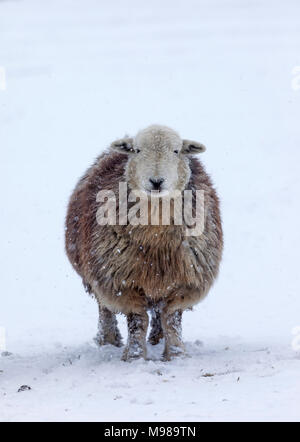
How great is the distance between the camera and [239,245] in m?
15.3

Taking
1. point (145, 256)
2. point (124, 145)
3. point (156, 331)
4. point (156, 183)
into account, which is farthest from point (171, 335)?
point (124, 145)

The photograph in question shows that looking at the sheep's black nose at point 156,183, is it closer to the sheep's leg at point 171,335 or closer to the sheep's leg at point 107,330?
the sheep's leg at point 171,335

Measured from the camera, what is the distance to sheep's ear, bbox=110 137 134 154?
7537 millimetres

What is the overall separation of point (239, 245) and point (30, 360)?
7837mm

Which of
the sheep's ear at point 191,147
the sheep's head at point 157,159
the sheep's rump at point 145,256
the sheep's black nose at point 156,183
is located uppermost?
the sheep's ear at point 191,147

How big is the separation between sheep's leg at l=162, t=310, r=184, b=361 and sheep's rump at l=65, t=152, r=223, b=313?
0.55 feet

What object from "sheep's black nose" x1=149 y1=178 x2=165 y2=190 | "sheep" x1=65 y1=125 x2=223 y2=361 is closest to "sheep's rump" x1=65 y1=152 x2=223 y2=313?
"sheep" x1=65 y1=125 x2=223 y2=361

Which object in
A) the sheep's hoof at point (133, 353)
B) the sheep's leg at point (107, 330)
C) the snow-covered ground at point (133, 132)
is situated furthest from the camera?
the sheep's leg at point (107, 330)

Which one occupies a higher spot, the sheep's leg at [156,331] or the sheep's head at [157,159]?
the sheep's head at [157,159]

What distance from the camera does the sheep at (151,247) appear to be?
7234 mm

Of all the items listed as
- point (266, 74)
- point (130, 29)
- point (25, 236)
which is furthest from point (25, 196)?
point (130, 29)

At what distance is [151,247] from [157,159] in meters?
0.82

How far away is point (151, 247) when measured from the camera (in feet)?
23.9

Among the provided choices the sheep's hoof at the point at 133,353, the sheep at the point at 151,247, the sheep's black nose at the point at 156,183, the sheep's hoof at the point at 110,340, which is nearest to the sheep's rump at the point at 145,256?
the sheep at the point at 151,247
